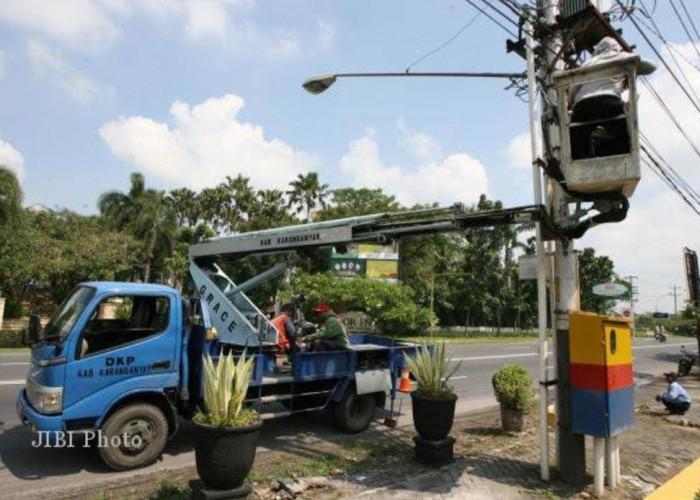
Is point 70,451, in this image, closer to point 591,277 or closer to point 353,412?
point 353,412

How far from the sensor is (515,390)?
897 cm

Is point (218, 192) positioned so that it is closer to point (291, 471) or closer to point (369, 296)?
point (369, 296)

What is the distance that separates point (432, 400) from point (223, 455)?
2914 mm

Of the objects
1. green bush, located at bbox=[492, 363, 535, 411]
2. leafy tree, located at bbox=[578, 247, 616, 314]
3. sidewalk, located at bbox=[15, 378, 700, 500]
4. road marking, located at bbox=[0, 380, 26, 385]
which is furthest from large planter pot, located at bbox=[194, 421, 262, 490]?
leafy tree, located at bbox=[578, 247, 616, 314]

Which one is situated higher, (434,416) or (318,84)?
(318,84)

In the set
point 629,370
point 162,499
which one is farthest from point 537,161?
point 162,499

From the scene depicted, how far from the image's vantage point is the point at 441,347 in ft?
25.1

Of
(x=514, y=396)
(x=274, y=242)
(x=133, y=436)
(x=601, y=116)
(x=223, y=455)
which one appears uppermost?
(x=601, y=116)

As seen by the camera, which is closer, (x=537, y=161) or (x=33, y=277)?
(x=537, y=161)

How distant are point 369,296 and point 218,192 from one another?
81.1 ft

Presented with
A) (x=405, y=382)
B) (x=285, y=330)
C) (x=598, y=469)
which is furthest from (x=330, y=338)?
(x=598, y=469)

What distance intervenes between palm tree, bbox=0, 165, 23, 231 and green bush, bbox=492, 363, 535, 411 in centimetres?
2607

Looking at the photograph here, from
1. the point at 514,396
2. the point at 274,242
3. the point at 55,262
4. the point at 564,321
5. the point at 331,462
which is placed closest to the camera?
the point at 564,321

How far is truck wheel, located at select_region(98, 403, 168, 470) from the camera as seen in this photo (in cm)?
655
